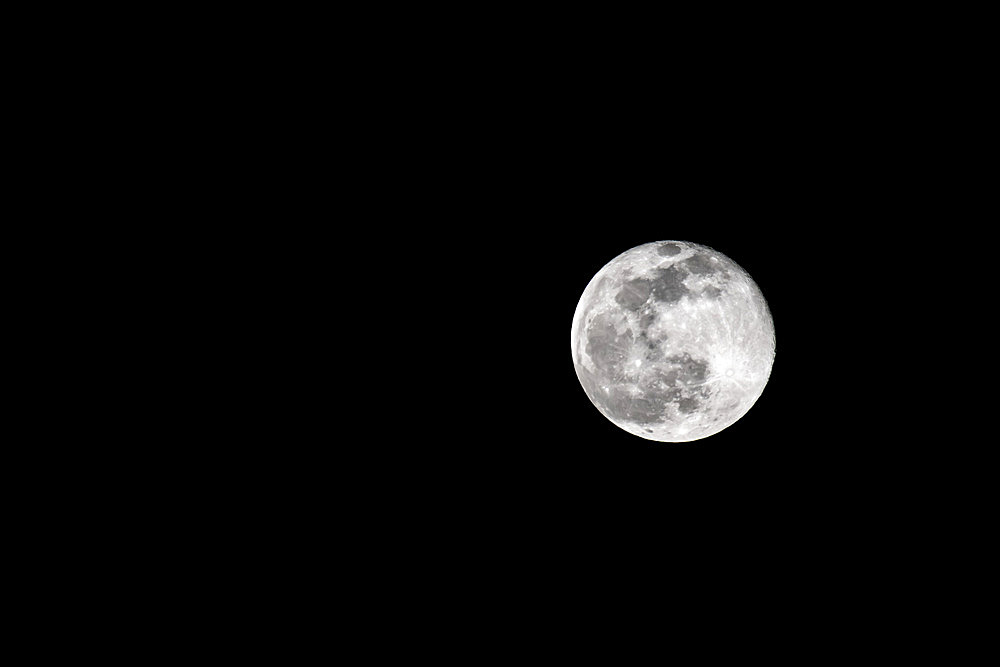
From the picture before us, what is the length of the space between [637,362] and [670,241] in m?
1.17

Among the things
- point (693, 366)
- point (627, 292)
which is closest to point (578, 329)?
point (627, 292)

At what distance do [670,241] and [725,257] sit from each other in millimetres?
481

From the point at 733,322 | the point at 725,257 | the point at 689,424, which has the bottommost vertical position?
the point at 689,424

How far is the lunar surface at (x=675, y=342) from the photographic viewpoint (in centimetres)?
514

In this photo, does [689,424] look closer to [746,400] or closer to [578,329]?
[746,400]

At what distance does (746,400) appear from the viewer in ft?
18.0

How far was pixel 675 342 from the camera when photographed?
5.10m

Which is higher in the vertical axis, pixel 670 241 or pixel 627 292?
pixel 670 241

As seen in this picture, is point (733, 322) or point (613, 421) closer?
point (733, 322)

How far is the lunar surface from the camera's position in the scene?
5.14m

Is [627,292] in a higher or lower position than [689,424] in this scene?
higher

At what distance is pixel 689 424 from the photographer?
5.41 m

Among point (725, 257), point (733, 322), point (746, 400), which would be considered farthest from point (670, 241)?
point (746, 400)

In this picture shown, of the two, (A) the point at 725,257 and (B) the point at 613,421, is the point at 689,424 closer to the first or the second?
(B) the point at 613,421
